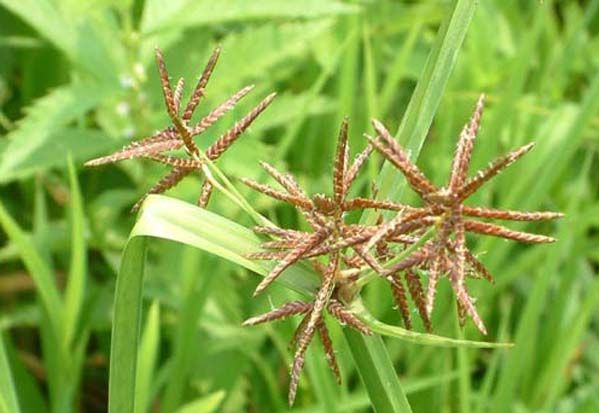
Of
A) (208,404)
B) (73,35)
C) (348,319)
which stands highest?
(73,35)

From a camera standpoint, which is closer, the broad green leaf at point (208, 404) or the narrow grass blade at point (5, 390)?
the narrow grass blade at point (5, 390)

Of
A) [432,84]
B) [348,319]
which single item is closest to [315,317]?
[348,319]

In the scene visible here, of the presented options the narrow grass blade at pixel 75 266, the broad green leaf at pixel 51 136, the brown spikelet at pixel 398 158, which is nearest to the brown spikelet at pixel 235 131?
the brown spikelet at pixel 398 158

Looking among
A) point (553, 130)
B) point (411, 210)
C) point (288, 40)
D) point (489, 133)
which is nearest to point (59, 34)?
point (288, 40)

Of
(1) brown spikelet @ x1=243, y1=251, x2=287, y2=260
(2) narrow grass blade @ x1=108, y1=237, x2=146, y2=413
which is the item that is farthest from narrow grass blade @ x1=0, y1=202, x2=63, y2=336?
(1) brown spikelet @ x1=243, y1=251, x2=287, y2=260

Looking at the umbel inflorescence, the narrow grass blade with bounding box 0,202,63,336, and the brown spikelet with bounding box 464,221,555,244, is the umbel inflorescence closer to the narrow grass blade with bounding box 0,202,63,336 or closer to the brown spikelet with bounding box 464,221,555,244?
the brown spikelet with bounding box 464,221,555,244

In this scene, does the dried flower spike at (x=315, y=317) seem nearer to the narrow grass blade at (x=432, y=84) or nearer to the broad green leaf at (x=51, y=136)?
the narrow grass blade at (x=432, y=84)

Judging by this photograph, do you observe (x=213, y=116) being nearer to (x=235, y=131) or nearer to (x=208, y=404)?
(x=235, y=131)

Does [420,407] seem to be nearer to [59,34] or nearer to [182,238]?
[59,34]
